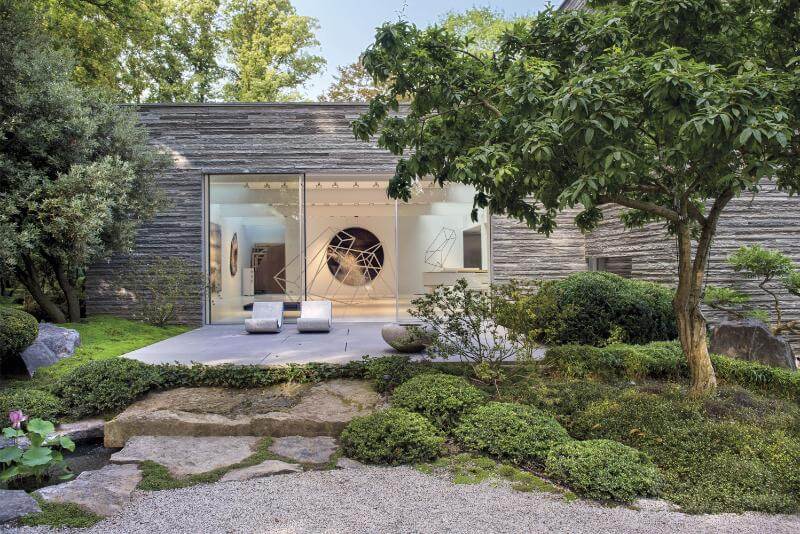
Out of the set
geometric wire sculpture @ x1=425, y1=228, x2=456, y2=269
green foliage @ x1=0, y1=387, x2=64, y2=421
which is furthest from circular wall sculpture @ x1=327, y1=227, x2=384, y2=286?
green foliage @ x1=0, y1=387, x2=64, y2=421

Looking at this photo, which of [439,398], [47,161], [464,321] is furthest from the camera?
[47,161]

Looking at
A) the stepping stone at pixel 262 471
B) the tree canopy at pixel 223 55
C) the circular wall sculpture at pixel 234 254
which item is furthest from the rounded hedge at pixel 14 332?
the tree canopy at pixel 223 55

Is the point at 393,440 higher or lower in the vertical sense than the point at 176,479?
higher

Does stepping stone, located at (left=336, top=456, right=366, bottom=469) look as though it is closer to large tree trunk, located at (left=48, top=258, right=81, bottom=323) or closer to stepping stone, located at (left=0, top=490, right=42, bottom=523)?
stepping stone, located at (left=0, top=490, right=42, bottom=523)

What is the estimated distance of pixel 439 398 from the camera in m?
4.30

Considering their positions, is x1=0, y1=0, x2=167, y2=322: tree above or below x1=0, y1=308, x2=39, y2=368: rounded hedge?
above

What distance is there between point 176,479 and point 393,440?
5.13ft

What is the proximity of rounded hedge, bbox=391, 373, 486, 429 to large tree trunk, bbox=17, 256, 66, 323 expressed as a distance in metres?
7.27

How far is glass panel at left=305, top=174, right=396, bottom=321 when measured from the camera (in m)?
12.2

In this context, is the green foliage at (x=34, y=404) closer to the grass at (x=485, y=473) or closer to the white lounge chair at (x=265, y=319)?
the grass at (x=485, y=473)

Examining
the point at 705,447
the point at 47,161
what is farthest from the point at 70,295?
the point at 705,447

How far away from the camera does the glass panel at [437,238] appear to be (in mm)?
10805

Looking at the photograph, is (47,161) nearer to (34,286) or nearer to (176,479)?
(34,286)

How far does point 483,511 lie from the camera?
2.93m
